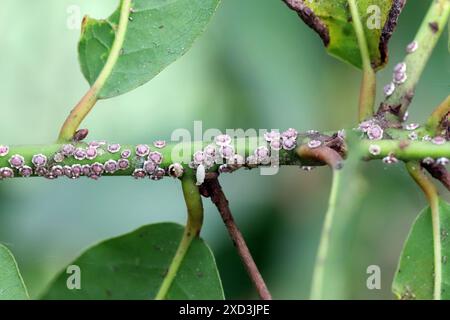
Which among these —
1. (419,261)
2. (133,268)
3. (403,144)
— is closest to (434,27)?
(403,144)

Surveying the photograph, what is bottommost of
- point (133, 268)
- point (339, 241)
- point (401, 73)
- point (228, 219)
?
point (133, 268)

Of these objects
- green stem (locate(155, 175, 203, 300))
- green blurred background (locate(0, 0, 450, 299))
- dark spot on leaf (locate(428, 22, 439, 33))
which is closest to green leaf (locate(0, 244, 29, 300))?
green stem (locate(155, 175, 203, 300))

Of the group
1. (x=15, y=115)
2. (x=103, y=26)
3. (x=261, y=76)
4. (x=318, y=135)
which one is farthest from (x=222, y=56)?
(x=318, y=135)

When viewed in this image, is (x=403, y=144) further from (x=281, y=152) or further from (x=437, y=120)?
(x=281, y=152)

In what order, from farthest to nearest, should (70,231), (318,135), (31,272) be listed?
(70,231)
(31,272)
(318,135)

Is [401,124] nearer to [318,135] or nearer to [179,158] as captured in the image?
[318,135]

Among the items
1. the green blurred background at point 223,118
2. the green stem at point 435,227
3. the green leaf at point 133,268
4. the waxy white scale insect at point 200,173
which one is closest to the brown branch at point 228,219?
the waxy white scale insect at point 200,173
